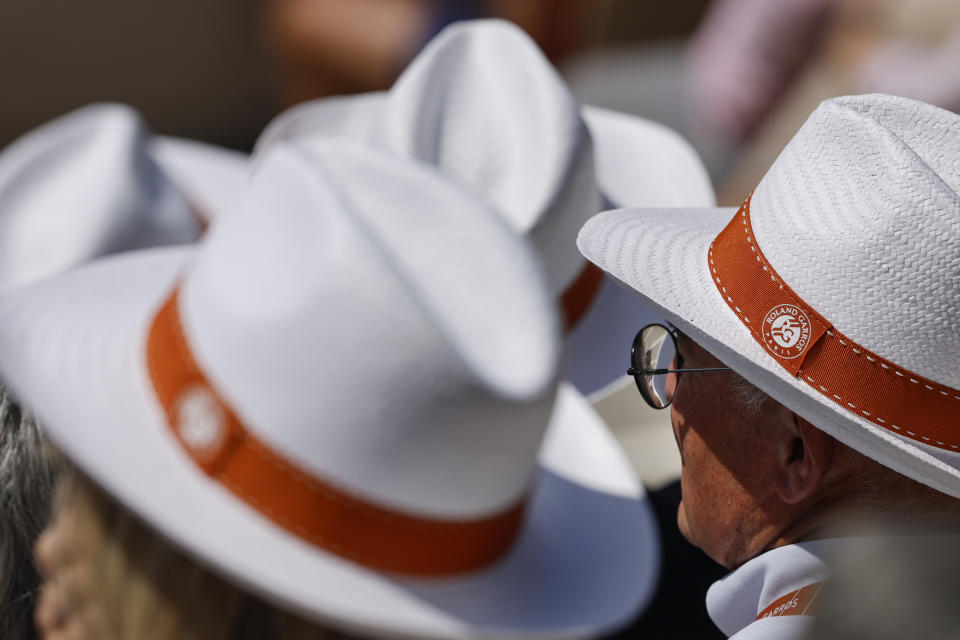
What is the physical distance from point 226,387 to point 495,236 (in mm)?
395

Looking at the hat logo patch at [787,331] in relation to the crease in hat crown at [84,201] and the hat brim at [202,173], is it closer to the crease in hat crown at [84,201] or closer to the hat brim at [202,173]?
the crease in hat crown at [84,201]

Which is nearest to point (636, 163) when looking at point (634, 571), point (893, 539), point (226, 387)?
point (634, 571)

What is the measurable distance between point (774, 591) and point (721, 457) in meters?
0.13

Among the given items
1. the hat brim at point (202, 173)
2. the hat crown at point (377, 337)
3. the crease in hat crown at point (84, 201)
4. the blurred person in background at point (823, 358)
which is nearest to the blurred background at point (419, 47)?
the hat brim at point (202, 173)

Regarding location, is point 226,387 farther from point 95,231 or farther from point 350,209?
point 95,231

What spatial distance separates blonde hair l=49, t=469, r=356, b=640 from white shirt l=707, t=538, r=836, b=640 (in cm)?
55

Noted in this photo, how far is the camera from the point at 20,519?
1444mm

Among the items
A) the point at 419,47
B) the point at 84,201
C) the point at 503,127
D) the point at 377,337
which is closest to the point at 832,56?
the point at 419,47

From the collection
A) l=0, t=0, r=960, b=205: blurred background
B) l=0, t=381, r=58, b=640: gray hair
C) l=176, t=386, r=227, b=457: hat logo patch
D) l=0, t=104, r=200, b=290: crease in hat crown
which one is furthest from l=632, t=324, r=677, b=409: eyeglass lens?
l=0, t=0, r=960, b=205: blurred background

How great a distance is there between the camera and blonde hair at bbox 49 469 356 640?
1.32 m

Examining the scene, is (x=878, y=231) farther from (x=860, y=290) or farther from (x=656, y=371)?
(x=656, y=371)

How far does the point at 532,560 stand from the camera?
1713 mm

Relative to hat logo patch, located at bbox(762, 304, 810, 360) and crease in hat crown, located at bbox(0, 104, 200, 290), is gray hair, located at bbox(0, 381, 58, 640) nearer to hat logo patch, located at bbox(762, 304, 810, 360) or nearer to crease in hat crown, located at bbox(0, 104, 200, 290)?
crease in hat crown, located at bbox(0, 104, 200, 290)

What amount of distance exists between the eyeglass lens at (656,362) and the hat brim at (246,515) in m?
0.46
